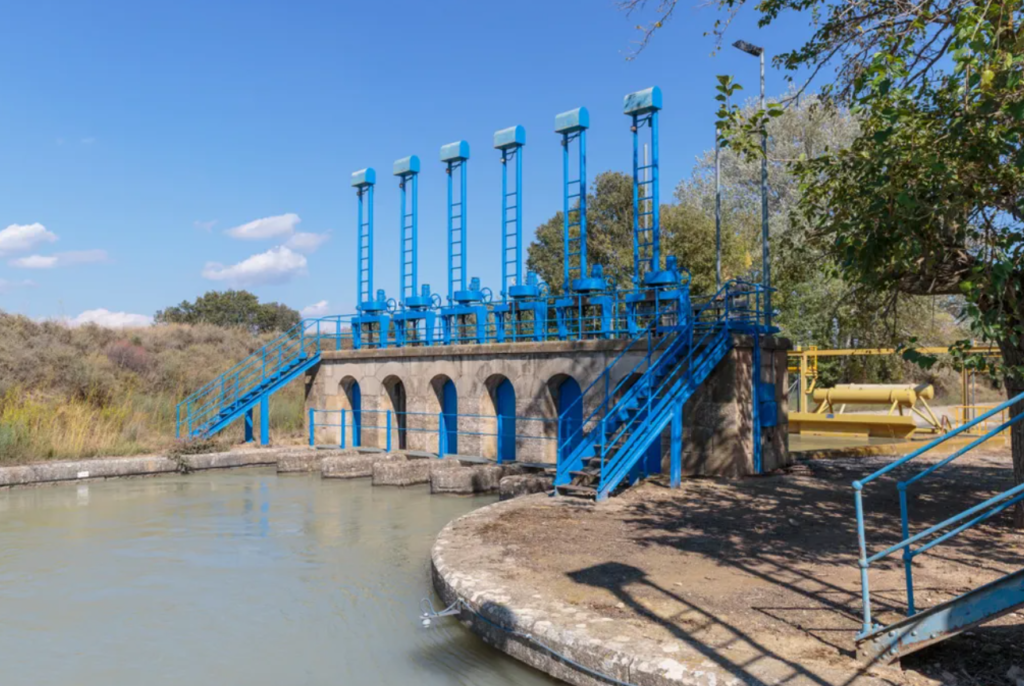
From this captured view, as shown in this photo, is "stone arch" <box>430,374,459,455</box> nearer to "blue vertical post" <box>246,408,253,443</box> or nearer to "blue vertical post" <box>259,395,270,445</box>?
"blue vertical post" <box>259,395,270,445</box>

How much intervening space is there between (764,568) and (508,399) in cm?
1060

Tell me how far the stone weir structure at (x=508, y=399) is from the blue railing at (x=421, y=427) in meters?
0.03

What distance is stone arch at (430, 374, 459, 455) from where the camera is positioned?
18859 mm

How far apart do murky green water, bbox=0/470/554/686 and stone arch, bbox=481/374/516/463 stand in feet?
9.20

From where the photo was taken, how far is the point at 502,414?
17969 millimetres

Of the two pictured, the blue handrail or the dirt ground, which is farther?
the blue handrail

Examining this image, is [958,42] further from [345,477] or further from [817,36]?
[345,477]

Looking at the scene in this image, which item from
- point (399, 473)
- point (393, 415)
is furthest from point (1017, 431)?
point (393, 415)

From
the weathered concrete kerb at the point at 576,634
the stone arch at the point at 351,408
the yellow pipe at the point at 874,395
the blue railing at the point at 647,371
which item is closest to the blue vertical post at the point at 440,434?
the stone arch at the point at 351,408

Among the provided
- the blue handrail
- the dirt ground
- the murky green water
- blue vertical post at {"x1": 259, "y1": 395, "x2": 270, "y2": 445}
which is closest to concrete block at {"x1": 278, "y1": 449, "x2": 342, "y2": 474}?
the blue handrail

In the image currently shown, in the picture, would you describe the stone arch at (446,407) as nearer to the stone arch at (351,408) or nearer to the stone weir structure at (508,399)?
the stone weir structure at (508,399)

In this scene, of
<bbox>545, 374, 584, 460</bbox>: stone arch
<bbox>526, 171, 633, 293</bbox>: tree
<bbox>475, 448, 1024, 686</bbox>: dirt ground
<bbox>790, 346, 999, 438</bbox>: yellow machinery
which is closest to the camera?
<bbox>475, 448, 1024, 686</bbox>: dirt ground

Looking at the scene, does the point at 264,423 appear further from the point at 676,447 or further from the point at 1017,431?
the point at 1017,431

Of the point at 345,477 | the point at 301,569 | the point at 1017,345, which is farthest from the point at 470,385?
the point at 1017,345
